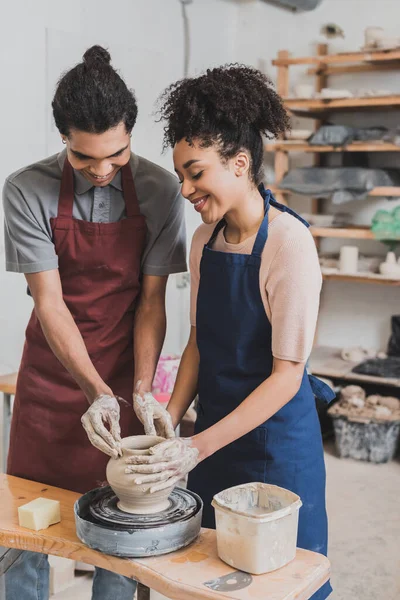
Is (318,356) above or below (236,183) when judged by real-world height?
below

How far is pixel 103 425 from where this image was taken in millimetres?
1665

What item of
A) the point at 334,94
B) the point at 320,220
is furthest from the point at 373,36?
the point at 320,220

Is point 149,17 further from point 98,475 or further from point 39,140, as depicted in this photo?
point 98,475

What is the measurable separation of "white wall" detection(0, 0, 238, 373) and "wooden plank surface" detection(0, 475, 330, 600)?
197 centimetres

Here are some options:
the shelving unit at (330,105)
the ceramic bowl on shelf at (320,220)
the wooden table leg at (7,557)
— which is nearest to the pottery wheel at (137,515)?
the wooden table leg at (7,557)

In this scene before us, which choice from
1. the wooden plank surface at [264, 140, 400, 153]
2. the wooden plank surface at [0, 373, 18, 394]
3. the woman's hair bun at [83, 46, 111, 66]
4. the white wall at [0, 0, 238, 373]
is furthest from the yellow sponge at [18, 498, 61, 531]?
the wooden plank surface at [264, 140, 400, 153]

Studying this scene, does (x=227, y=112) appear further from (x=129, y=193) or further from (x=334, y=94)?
(x=334, y=94)

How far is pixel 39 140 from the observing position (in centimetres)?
374

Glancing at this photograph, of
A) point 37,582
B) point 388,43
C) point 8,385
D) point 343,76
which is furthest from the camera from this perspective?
point 343,76

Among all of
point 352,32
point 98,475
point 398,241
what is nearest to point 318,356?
point 398,241

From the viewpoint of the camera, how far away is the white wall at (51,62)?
3561 millimetres

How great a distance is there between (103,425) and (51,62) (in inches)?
100

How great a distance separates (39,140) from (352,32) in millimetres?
2265

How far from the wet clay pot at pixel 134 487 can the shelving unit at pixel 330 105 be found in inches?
124
